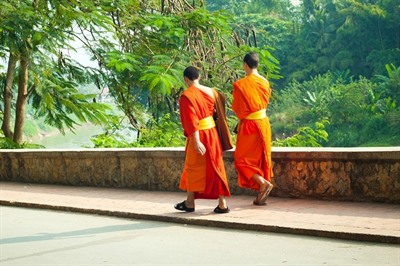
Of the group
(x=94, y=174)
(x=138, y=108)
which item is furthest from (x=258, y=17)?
(x=94, y=174)

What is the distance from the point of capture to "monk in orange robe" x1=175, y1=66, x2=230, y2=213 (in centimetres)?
913

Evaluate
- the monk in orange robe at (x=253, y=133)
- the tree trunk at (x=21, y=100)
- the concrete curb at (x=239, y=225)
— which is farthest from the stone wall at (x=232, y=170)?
the tree trunk at (x=21, y=100)

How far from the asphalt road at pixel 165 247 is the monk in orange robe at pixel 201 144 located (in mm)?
624

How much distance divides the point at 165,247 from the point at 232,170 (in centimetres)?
378

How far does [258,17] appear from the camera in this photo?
2581 inches

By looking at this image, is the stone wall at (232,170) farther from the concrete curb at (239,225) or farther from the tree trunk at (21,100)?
the tree trunk at (21,100)

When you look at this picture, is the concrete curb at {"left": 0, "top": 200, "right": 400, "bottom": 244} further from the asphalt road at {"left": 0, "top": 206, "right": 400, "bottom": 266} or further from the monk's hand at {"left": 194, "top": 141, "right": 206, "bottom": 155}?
the monk's hand at {"left": 194, "top": 141, "right": 206, "bottom": 155}

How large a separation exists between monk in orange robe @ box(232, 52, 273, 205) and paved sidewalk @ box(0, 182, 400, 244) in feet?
1.01

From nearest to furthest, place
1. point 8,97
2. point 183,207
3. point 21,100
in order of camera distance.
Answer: point 183,207
point 21,100
point 8,97

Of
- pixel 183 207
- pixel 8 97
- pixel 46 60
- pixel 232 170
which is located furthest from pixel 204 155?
pixel 8 97

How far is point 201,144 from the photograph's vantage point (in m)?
9.13

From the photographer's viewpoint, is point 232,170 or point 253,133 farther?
point 232,170

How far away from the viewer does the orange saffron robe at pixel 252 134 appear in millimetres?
9656

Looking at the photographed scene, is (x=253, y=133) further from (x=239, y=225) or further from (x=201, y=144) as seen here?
(x=239, y=225)
